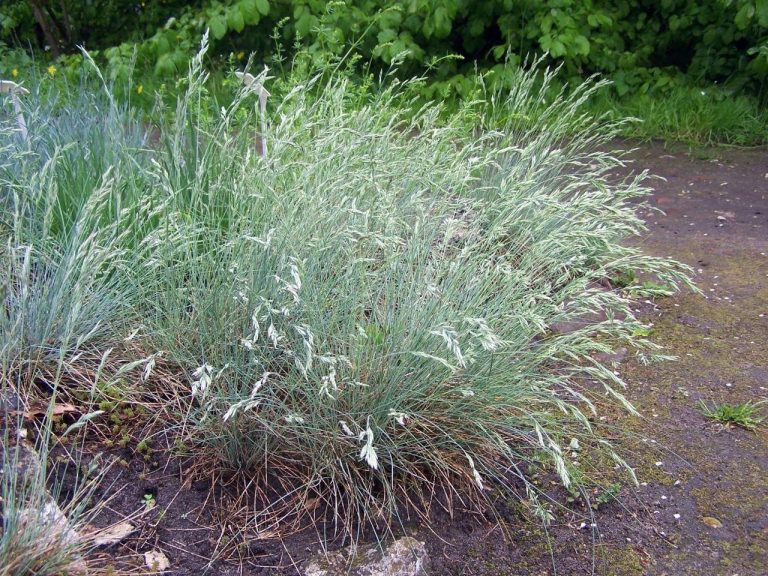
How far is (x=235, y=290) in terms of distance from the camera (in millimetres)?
2363

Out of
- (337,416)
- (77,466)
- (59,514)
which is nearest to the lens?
(59,514)

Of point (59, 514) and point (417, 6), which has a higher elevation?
point (417, 6)

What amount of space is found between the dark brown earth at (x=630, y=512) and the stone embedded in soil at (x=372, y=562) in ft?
0.13

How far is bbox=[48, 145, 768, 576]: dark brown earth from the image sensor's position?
214 cm

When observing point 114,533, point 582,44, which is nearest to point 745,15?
point 582,44

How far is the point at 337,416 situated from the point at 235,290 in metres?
0.49

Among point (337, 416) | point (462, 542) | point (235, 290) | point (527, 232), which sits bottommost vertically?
point (462, 542)

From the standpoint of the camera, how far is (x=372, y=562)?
2.14 meters

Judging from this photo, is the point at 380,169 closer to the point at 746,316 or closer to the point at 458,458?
the point at 458,458

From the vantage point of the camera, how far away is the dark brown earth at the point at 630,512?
214 centimetres

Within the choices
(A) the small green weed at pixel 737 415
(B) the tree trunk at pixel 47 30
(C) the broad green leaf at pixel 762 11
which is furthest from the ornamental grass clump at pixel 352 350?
(B) the tree trunk at pixel 47 30

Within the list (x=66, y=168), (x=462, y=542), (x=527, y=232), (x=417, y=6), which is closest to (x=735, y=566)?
(x=462, y=542)

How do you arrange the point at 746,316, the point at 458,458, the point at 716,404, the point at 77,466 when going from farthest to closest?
the point at 746,316 → the point at 716,404 → the point at 458,458 → the point at 77,466

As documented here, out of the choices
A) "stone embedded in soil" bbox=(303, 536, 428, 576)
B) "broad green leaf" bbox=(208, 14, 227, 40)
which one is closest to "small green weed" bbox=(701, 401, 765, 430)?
"stone embedded in soil" bbox=(303, 536, 428, 576)
